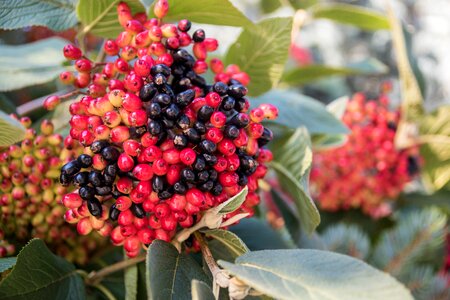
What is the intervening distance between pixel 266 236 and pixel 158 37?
0.41 metres

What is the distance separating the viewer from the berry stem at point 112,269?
2.34 ft

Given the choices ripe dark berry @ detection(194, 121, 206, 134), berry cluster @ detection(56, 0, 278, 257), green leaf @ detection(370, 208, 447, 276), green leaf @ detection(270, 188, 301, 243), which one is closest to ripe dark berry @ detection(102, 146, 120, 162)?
berry cluster @ detection(56, 0, 278, 257)

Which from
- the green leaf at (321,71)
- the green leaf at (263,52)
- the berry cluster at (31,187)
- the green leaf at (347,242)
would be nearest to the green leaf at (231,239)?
the berry cluster at (31,187)

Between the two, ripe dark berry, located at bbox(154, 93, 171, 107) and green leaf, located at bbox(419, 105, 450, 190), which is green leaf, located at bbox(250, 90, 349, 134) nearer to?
ripe dark berry, located at bbox(154, 93, 171, 107)

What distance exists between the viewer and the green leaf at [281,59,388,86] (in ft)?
4.52

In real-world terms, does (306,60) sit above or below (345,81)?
above

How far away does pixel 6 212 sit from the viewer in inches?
27.9

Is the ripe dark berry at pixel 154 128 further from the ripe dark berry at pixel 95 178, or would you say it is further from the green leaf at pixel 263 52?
the green leaf at pixel 263 52

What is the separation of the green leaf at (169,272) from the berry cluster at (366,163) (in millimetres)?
815

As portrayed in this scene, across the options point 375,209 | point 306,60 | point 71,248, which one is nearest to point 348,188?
point 375,209

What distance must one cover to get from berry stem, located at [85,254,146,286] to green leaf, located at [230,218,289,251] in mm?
191

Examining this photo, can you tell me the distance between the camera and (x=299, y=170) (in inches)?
31.5

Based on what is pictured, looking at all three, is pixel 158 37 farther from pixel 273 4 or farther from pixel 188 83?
pixel 273 4

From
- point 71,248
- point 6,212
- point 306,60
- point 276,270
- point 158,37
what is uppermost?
point 158,37
